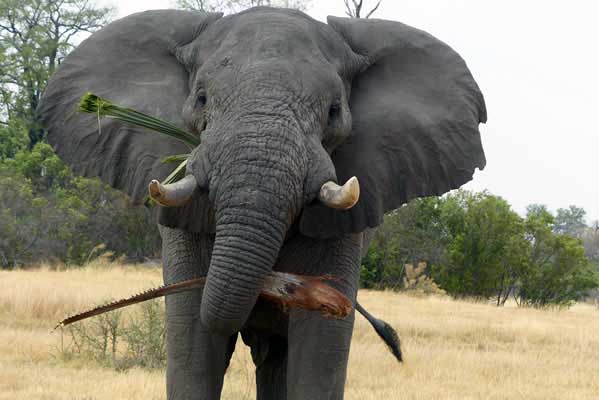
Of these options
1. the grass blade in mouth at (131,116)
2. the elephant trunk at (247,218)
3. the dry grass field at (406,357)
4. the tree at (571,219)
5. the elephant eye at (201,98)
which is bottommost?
the dry grass field at (406,357)

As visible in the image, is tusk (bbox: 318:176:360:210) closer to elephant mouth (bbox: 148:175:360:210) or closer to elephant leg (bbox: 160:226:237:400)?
elephant mouth (bbox: 148:175:360:210)

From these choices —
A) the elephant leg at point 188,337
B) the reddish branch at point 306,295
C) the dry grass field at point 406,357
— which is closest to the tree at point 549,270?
the dry grass field at point 406,357

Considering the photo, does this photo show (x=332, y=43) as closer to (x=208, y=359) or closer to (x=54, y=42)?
(x=208, y=359)

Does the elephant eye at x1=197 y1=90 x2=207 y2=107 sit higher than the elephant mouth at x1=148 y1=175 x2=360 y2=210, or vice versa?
the elephant eye at x1=197 y1=90 x2=207 y2=107

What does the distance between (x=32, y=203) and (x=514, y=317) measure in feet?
42.7

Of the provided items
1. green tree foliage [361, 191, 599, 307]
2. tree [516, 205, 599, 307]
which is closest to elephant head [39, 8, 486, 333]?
green tree foliage [361, 191, 599, 307]

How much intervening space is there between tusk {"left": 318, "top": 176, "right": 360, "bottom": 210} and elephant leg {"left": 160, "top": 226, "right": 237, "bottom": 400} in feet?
3.45

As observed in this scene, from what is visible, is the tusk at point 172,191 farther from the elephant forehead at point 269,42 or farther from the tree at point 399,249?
the tree at point 399,249

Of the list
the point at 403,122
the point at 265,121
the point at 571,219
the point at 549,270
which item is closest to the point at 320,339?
the point at 403,122

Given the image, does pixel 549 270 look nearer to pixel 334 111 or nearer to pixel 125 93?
pixel 125 93

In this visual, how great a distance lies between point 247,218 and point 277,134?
323 millimetres

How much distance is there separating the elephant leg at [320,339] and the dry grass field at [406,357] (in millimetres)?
3120

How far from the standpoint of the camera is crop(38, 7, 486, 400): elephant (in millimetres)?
3592

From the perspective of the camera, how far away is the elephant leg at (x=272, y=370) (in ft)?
18.5
